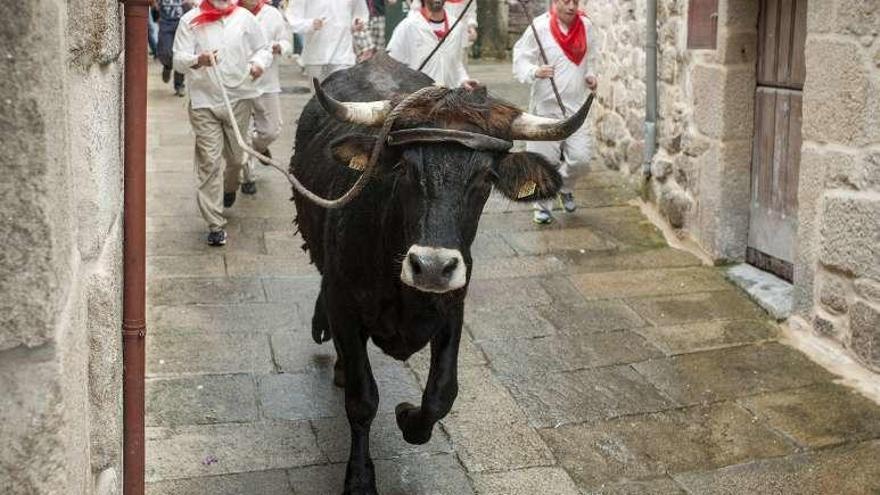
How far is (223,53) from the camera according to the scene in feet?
26.9

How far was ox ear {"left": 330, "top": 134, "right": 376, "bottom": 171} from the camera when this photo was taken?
4.22 metres

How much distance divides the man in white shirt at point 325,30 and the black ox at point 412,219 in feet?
18.5

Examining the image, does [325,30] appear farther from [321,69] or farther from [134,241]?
[134,241]

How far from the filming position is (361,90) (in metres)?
5.38

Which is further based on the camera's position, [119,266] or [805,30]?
[805,30]

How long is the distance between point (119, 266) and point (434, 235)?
4.12 ft

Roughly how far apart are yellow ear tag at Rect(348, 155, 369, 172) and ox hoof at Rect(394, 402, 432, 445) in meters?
0.97

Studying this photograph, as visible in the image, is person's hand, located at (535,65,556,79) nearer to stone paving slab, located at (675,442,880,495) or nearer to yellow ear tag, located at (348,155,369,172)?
stone paving slab, located at (675,442,880,495)

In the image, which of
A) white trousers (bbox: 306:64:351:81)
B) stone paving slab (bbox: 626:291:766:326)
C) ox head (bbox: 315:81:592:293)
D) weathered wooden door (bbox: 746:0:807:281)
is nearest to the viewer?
ox head (bbox: 315:81:592:293)

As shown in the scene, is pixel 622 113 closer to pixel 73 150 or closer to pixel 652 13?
pixel 652 13

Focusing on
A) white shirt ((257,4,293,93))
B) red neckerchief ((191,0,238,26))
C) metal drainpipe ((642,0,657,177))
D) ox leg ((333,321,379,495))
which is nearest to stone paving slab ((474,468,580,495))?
ox leg ((333,321,379,495))

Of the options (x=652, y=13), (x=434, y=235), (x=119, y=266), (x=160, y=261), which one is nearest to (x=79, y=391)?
(x=119, y=266)

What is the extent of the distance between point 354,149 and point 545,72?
4586 millimetres

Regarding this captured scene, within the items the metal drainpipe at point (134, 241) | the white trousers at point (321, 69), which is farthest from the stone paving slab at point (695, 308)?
the white trousers at point (321, 69)
